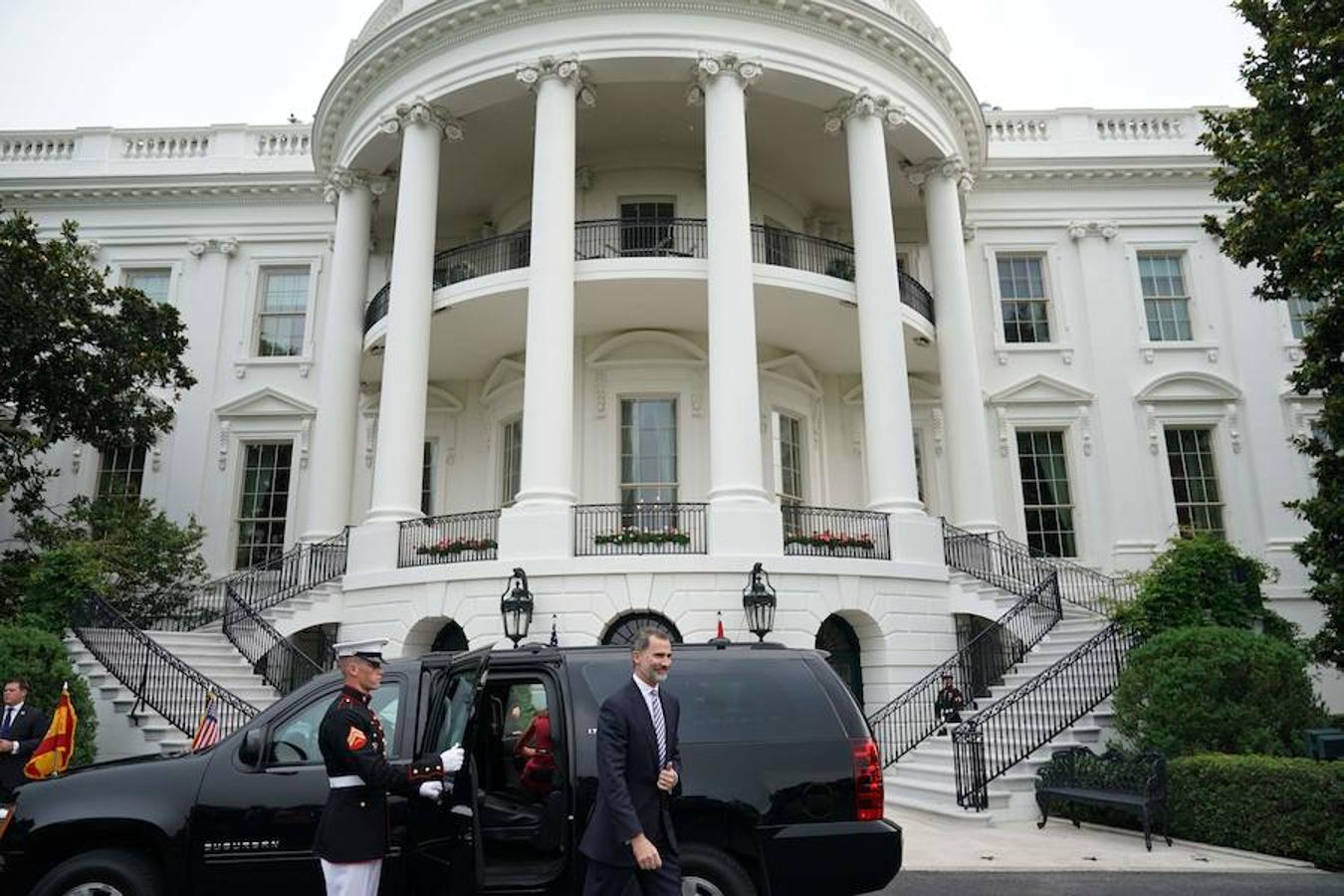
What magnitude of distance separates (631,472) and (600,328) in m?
3.04

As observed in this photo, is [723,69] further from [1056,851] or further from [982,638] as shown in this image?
[1056,851]

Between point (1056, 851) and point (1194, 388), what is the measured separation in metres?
17.2

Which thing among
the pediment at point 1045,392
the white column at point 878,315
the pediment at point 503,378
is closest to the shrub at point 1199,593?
the white column at point 878,315

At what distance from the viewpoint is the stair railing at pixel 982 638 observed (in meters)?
14.3

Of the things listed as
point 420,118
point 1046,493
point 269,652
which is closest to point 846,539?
point 1046,493

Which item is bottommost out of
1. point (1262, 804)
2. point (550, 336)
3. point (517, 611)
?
point (1262, 804)

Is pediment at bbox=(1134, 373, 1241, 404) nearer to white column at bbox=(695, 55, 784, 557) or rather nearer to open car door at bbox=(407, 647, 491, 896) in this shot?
white column at bbox=(695, 55, 784, 557)

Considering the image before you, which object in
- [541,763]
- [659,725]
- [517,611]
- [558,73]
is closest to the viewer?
[659,725]

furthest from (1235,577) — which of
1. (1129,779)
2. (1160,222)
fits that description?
(1160,222)

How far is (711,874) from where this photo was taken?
5074 millimetres

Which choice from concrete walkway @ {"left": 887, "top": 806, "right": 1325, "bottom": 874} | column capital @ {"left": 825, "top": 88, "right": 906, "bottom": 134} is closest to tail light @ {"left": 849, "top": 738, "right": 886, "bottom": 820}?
concrete walkway @ {"left": 887, "top": 806, "right": 1325, "bottom": 874}

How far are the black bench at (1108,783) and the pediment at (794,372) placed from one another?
10152 millimetres

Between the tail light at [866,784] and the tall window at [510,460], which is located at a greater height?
the tall window at [510,460]

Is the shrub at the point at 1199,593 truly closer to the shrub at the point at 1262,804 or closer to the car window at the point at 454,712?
the shrub at the point at 1262,804
